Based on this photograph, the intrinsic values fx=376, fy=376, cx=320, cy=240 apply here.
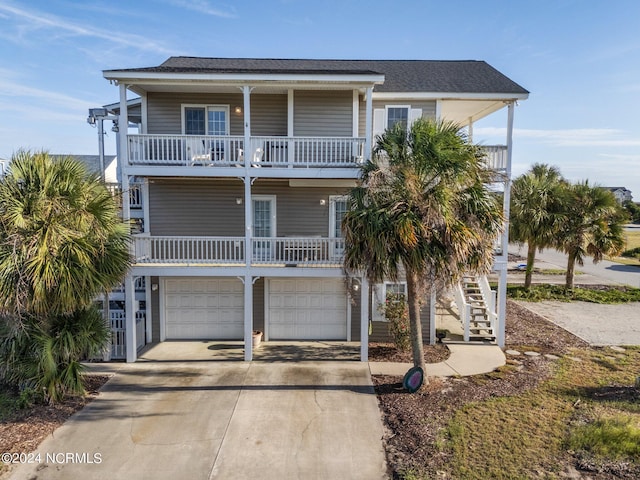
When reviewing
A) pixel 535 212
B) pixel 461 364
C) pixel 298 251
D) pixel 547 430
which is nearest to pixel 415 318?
pixel 461 364

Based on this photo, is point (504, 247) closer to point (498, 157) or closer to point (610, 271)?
point (498, 157)

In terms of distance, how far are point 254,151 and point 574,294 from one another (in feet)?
57.4

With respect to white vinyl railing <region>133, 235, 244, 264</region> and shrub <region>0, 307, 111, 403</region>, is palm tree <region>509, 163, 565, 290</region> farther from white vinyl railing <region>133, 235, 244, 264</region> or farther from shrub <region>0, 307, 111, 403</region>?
shrub <region>0, 307, 111, 403</region>

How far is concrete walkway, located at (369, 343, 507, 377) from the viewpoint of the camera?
10086 millimetres

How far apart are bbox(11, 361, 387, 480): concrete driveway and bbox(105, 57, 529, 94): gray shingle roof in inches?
325

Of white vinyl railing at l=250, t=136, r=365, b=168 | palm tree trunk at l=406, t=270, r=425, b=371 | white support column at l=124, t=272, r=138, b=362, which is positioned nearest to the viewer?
palm tree trunk at l=406, t=270, r=425, b=371

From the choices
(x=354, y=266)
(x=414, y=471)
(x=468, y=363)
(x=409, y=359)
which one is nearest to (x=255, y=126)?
(x=354, y=266)

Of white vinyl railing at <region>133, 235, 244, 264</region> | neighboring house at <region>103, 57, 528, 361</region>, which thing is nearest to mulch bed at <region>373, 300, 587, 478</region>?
neighboring house at <region>103, 57, 528, 361</region>

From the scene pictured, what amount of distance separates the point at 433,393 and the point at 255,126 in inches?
382

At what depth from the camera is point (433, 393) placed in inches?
345

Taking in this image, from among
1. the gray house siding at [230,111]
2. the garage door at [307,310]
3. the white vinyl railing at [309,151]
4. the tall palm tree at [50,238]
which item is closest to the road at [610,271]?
the garage door at [307,310]

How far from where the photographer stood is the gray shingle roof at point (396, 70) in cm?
1075

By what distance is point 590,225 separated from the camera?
18.4 metres

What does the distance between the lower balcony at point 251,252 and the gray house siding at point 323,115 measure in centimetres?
375
